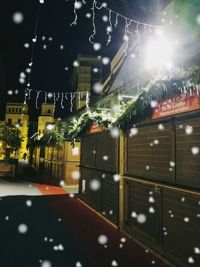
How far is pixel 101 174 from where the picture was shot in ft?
28.9

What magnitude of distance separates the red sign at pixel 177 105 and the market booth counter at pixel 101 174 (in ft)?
7.81

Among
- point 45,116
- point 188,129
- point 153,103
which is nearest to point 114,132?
point 153,103

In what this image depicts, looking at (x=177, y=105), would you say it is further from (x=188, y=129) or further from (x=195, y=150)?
(x=195, y=150)

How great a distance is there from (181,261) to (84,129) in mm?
6044

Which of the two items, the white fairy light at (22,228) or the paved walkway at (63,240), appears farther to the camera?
the white fairy light at (22,228)

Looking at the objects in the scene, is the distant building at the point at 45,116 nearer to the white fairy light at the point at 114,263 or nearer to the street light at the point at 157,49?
the street light at the point at 157,49

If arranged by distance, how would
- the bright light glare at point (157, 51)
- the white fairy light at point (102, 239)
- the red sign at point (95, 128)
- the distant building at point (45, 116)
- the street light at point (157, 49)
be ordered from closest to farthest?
the white fairy light at point (102, 239) → the red sign at point (95, 128) → the street light at point (157, 49) → the bright light glare at point (157, 51) → the distant building at point (45, 116)

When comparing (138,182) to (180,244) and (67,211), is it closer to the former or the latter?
(180,244)

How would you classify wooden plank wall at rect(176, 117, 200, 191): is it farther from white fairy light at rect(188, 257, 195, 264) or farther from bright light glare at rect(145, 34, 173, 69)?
bright light glare at rect(145, 34, 173, 69)

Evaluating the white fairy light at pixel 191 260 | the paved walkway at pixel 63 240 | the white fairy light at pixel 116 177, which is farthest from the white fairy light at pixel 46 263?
the white fairy light at pixel 116 177

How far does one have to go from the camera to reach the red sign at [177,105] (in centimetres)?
452

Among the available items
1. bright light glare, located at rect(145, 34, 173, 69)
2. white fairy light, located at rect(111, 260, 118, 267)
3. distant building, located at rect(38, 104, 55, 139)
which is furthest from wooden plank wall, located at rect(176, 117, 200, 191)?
distant building, located at rect(38, 104, 55, 139)

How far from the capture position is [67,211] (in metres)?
9.38

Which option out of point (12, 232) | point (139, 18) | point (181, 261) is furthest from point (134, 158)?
point (139, 18)
